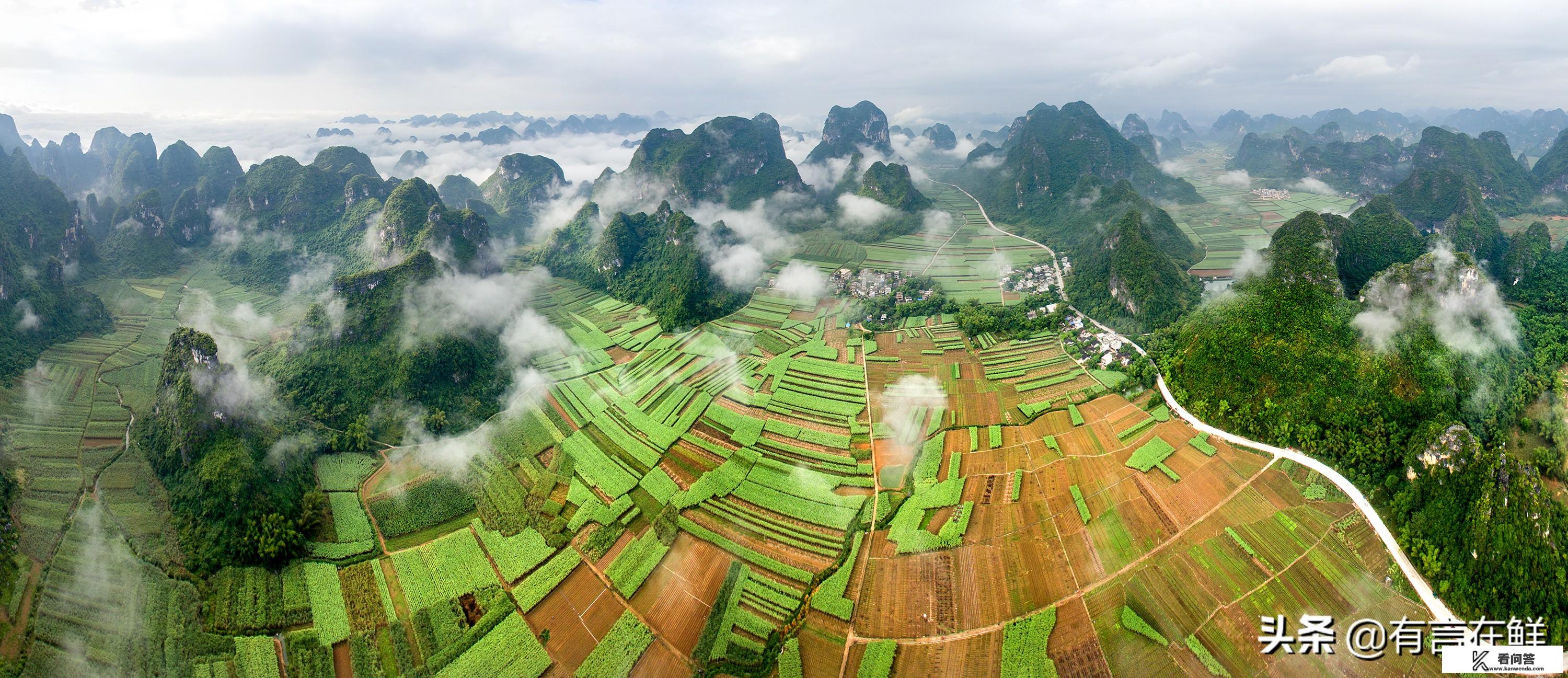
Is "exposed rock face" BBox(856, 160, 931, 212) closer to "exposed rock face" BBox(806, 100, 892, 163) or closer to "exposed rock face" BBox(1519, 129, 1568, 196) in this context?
"exposed rock face" BBox(806, 100, 892, 163)

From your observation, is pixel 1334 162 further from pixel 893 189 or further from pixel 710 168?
pixel 710 168

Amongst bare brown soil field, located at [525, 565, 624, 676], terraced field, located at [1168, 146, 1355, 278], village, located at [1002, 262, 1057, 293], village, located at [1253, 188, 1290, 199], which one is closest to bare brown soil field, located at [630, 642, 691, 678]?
bare brown soil field, located at [525, 565, 624, 676]

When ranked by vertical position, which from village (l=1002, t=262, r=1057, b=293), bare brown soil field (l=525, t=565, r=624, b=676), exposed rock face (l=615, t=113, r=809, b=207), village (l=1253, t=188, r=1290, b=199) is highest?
exposed rock face (l=615, t=113, r=809, b=207)

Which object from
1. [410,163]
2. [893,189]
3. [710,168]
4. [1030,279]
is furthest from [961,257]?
[410,163]

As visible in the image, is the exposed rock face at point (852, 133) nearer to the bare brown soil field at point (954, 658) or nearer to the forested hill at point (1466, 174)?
the forested hill at point (1466, 174)

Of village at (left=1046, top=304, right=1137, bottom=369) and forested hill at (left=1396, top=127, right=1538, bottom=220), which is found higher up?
forested hill at (left=1396, top=127, right=1538, bottom=220)
